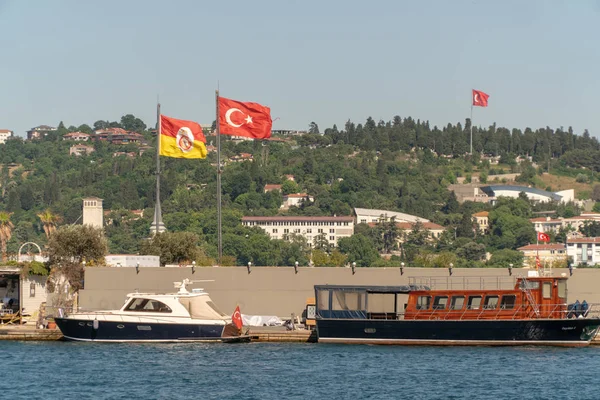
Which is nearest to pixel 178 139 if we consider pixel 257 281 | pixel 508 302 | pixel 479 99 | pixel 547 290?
pixel 257 281

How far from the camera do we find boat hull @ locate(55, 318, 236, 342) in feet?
181

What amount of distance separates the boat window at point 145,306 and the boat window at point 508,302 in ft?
47.1

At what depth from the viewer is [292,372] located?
47688 millimetres

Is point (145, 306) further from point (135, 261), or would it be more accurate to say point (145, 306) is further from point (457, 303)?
point (457, 303)

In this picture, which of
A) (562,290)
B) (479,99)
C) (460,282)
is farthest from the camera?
(479,99)

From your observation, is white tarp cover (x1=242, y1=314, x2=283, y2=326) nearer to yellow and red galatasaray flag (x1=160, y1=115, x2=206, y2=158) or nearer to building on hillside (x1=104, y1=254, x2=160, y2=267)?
building on hillside (x1=104, y1=254, x2=160, y2=267)

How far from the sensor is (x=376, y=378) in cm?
4662

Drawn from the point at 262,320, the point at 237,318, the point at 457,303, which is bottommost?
the point at 262,320

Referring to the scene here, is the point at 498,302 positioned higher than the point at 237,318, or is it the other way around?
the point at 498,302

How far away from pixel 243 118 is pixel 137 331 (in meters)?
18.9

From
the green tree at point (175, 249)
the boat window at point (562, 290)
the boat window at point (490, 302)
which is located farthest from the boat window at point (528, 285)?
the green tree at point (175, 249)

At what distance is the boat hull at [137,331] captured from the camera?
181 ft

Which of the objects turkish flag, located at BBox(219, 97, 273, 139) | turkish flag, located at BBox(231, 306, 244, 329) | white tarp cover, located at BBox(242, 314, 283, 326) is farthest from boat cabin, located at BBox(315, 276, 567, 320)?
turkish flag, located at BBox(219, 97, 273, 139)

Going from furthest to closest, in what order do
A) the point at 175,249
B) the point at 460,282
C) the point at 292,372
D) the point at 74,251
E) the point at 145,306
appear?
1. the point at 175,249
2. the point at 74,251
3. the point at 460,282
4. the point at 145,306
5. the point at 292,372
